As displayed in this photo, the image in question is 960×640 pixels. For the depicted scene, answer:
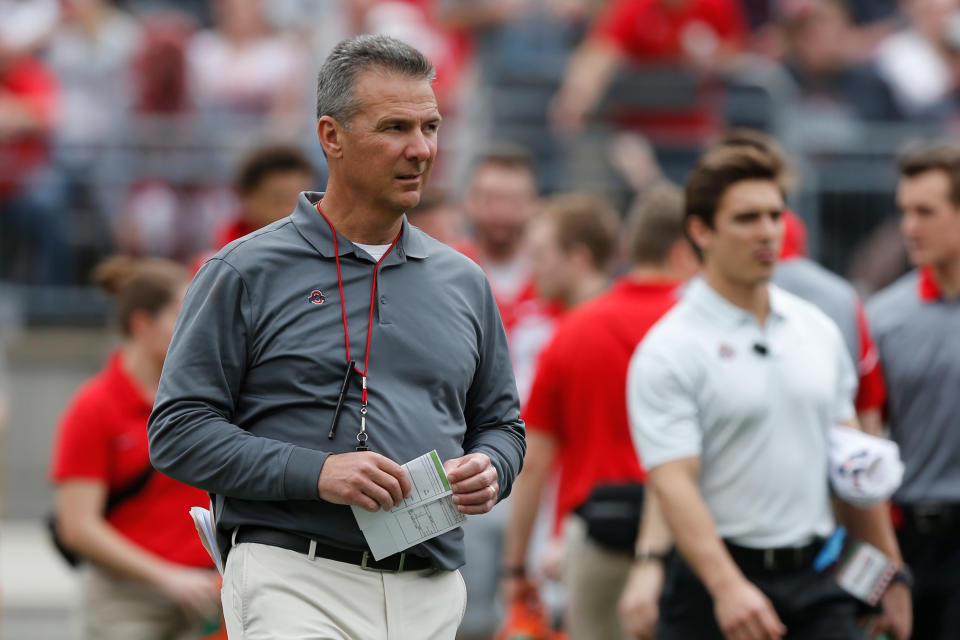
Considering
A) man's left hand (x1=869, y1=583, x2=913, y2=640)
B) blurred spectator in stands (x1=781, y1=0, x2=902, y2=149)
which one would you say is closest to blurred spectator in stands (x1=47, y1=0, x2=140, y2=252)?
blurred spectator in stands (x1=781, y1=0, x2=902, y2=149)

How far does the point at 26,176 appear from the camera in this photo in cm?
1226

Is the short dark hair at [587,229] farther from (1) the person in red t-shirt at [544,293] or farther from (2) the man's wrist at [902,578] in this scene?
(2) the man's wrist at [902,578]

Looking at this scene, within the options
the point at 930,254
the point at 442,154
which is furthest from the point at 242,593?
the point at 442,154

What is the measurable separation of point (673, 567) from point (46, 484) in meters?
7.99

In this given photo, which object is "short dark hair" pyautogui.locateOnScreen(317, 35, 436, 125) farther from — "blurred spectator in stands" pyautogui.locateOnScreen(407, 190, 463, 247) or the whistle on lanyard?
"blurred spectator in stands" pyautogui.locateOnScreen(407, 190, 463, 247)

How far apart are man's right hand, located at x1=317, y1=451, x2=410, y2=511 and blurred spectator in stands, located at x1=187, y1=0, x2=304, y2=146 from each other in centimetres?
895

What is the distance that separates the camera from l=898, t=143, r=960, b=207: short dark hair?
661 centimetres

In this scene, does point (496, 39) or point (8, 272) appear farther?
point (496, 39)

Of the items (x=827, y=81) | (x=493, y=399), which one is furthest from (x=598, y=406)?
(x=827, y=81)

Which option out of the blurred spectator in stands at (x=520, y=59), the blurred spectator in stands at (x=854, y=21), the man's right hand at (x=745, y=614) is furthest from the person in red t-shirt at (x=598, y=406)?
the blurred spectator in stands at (x=854, y=21)

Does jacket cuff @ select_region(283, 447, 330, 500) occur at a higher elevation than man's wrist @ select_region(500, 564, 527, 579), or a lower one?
higher

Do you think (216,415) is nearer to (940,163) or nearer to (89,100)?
(940,163)

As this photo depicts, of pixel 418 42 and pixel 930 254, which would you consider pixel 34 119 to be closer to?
pixel 418 42

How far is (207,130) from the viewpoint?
1255 cm
